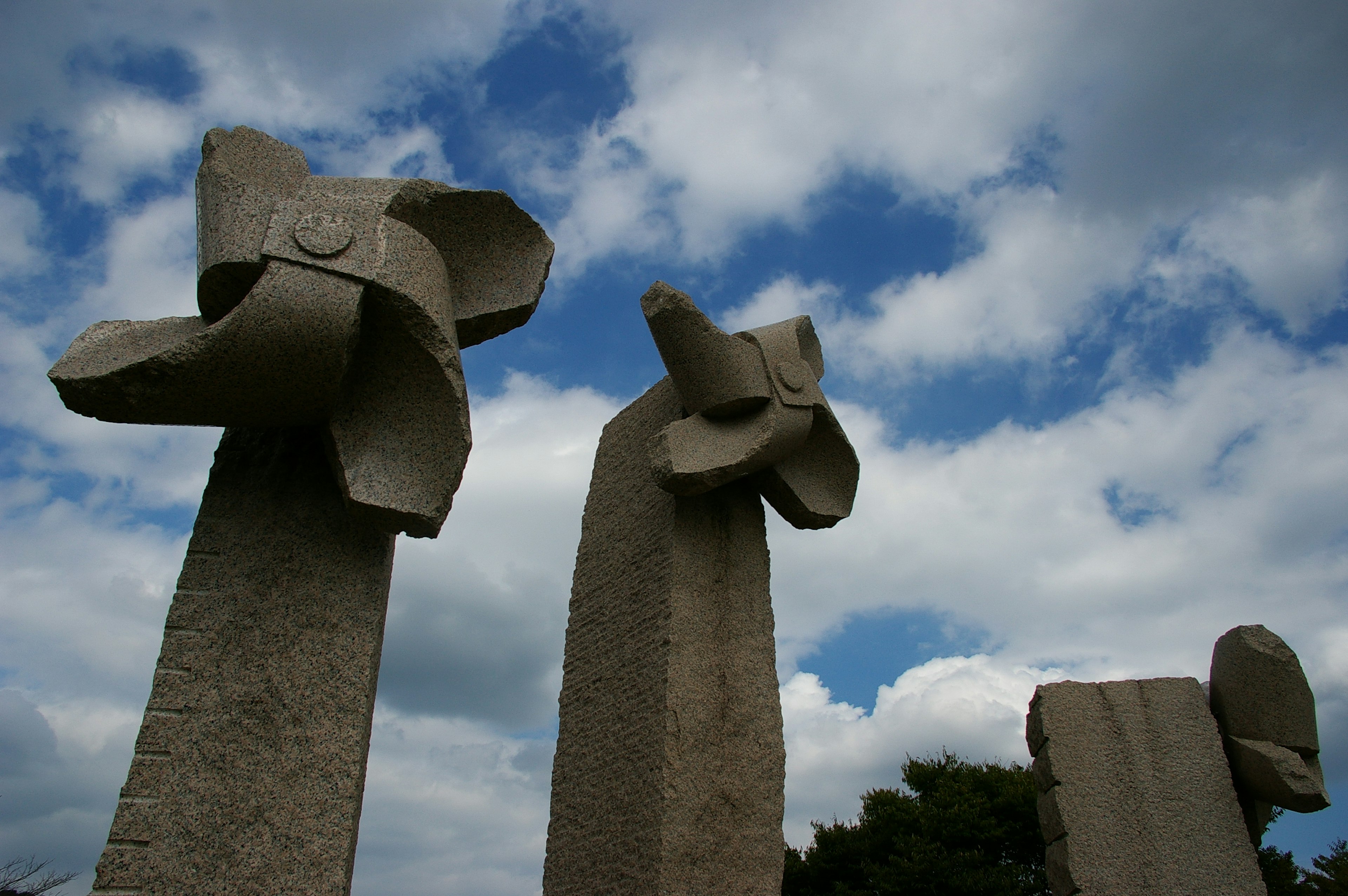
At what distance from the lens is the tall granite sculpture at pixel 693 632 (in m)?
3.89

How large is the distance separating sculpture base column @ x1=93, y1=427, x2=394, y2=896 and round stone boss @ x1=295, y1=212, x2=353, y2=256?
1.87 ft

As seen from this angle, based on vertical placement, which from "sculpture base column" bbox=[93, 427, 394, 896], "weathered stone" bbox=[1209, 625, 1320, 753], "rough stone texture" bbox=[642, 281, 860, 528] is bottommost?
"sculpture base column" bbox=[93, 427, 394, 896]

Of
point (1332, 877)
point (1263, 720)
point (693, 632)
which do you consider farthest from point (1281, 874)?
point (693, 632)

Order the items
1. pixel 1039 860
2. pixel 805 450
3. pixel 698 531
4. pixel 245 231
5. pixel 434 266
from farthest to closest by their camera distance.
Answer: pixel 1039 860 → pixel 805 450 → pixel 698 531 → pixel 434 266 → pixel 245 231

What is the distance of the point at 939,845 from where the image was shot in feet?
32.0

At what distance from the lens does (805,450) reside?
4.80 meters

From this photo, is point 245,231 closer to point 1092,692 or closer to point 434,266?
point 434,266

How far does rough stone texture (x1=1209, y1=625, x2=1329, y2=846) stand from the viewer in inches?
195

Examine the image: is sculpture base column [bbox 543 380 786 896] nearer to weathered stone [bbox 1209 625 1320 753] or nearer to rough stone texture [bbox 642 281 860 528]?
rough stone texture [bbox 642 281 860 528]

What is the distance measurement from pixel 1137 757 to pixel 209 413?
4.55 metres

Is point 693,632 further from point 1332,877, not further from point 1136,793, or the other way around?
point 1332,877

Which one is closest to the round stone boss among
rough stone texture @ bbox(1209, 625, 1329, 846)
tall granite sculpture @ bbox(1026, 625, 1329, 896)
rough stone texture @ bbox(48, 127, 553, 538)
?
rough stone texture @ bbox(48, 127, 553, 538)

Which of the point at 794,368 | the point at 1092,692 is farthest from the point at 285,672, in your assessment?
the point at 1092,692

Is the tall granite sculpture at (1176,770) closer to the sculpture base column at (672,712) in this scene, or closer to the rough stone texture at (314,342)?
the sculpture base column at (672,712)
